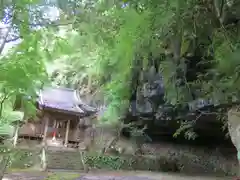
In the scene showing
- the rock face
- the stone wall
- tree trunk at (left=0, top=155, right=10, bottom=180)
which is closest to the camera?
tree trunk at (left=0, top=155, right=10, bottom=180)

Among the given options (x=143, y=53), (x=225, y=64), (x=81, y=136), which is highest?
(x=143, y=53)

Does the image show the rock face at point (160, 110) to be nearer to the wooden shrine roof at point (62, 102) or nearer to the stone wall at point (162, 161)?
the stone wall at point (162, 161)

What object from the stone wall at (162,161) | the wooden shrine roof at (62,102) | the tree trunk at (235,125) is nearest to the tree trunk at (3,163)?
the tree trunk at (235,125)

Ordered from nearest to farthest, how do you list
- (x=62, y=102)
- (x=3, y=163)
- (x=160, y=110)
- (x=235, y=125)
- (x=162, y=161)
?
(x=235, y=125)
(x=3, y=163)
(x=160, y=110)
(x=162, y=161)
(x=62, y=102)

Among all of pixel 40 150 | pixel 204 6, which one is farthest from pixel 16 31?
pixel 40 150

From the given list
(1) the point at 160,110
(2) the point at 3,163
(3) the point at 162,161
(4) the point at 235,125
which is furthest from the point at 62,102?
(4) the point at 235,125

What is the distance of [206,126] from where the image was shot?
10.2 meters

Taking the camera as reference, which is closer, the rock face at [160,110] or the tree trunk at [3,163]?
the tree trunk at [3,163]

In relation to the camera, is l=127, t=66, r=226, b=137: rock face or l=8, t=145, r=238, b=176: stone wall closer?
l=127, t=66, r=226, b=137: rock face

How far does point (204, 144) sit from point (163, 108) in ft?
17.7

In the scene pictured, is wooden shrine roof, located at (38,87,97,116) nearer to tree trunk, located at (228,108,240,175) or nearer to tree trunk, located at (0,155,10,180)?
tree trunk, located at (0,155,10,180)

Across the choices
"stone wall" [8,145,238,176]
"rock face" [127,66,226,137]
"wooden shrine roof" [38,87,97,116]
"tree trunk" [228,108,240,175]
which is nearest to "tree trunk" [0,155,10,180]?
"tree trunk" [228,108,240,175]

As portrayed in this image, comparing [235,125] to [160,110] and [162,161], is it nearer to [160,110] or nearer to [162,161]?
[160,110]

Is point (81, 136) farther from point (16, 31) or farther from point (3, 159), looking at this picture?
point (16, 31)
